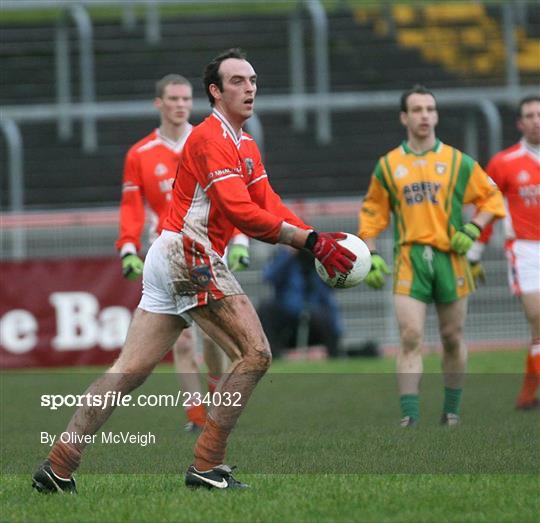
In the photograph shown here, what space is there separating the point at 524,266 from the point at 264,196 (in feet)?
15.3

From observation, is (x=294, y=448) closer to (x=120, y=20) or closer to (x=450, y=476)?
(x=450, y=476)

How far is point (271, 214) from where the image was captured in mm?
6566

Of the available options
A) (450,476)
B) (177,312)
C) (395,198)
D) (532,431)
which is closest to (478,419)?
(532,431)

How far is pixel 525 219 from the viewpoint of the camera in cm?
1123

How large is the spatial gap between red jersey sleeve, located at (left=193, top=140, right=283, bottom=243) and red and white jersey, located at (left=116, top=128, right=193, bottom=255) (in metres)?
3.79

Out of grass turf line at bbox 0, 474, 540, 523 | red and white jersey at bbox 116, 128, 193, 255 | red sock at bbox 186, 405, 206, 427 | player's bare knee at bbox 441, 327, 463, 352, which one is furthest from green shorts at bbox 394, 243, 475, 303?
grass turf line at bbox 0, 474, 540, 523

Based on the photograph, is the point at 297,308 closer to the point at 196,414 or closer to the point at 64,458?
the point at 196,414

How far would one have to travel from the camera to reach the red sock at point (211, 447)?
259 inches

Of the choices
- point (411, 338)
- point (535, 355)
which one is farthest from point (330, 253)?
point (535, 355)

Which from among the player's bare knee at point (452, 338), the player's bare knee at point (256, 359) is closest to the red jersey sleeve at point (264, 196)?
the player's bare knee at point (256, 359)

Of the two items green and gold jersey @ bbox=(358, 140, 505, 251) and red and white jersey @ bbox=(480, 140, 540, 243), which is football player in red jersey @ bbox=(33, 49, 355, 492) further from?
red and white jersey @ bbox=(480, 140, 540, 243)

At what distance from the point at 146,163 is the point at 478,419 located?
323 centimetres

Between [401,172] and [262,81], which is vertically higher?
[401,172]

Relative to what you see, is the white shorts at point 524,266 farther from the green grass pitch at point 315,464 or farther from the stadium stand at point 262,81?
the stadium stand at point 262,81
